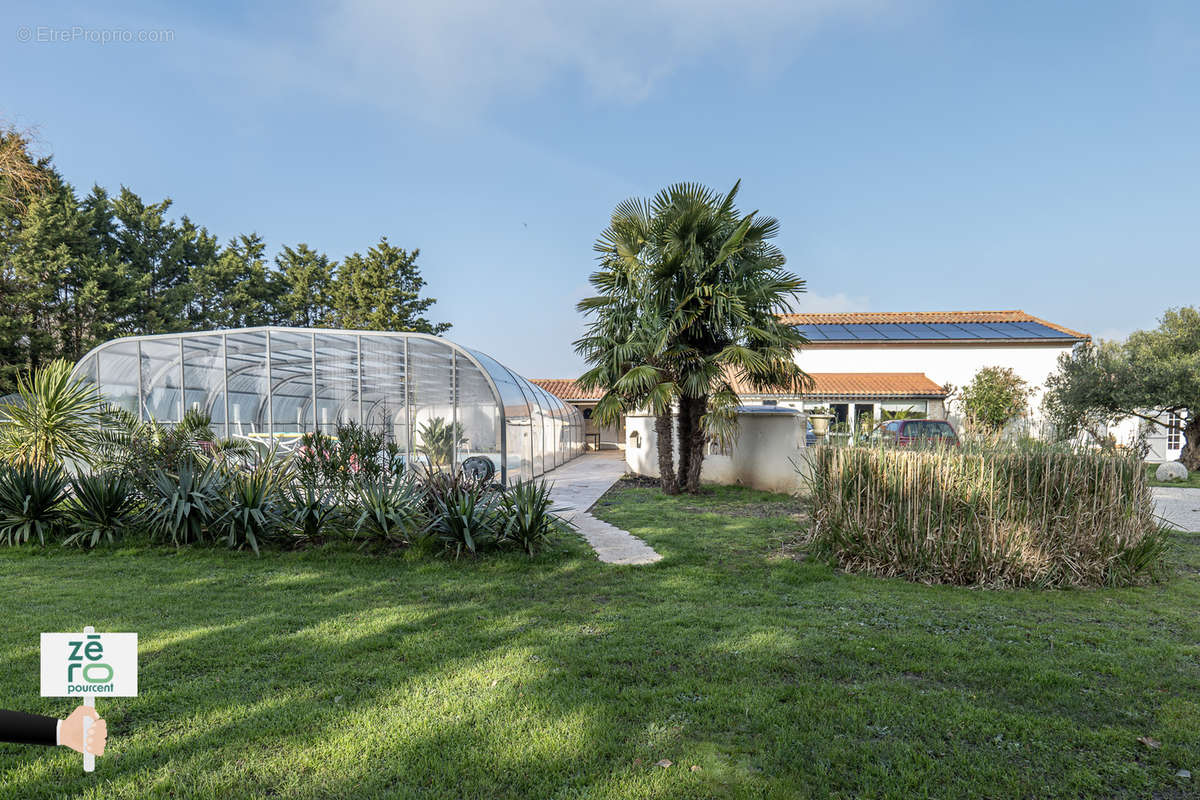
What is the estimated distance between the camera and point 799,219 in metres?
12.2

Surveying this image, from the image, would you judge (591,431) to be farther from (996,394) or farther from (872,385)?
(996,394)

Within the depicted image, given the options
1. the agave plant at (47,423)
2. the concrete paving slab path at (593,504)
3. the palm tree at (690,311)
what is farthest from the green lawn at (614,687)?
the palm tree at (690,311)

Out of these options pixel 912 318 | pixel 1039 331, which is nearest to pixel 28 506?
pixel 912 318

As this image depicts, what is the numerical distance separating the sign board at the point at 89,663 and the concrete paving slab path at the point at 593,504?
559 cm

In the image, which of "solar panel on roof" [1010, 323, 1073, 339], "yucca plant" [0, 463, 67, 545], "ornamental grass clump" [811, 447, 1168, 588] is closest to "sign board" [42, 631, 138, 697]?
"ornamental grass clump" [811, 447, 1168, 588]

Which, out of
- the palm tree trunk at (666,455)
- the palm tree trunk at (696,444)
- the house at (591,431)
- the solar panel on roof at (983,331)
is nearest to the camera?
the palm tree trunk at (696,444)

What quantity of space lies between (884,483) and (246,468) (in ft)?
27.8

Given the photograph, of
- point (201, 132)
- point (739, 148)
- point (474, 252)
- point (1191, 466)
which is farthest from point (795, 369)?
point (1191, 466)

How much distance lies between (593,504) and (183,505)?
6.69 m

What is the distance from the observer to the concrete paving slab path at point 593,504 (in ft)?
23.6

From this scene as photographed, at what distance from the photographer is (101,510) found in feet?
25.1

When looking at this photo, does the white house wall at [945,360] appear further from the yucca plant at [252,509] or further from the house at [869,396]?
the yucca plant at [252,509]

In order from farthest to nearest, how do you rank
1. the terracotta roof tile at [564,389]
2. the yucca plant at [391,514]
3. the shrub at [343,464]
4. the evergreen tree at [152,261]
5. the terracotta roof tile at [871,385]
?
the terracotta roof tile at [564,389] → the evergreen tree at [152,261] → the terracotta roof tile at [871,385] → the shrub at [343,464] → the yucca plant at [391,514]

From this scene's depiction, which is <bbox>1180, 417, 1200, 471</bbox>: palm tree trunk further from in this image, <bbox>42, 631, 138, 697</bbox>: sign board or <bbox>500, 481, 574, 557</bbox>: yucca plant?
<bbox>42, 631, 138, 697</bbox>: sign board
